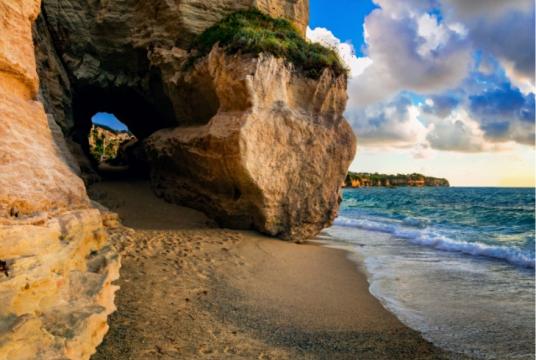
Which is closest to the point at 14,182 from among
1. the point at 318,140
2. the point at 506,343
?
the point at 506,343

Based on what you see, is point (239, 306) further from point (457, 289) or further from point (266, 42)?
point (266, 42)

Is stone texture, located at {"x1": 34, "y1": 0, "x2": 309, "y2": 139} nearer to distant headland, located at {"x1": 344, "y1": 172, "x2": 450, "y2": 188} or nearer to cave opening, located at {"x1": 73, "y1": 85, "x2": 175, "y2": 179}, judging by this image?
cave opening, located at {"x1": 73, "y1": 85, "x2": 175, "y2": 179}

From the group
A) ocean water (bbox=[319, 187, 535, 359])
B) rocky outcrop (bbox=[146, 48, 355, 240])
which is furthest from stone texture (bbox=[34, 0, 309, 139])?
ocean water (bbox=[319, 187, 535, 359])

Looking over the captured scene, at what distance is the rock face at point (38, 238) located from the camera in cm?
269

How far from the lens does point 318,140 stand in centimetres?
1047

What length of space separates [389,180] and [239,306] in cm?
13005

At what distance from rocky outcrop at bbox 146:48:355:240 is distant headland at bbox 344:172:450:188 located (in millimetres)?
98321

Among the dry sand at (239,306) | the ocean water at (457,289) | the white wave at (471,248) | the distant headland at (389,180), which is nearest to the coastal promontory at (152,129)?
the dry sand at (239,306)

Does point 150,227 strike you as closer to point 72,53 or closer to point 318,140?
point 318,140

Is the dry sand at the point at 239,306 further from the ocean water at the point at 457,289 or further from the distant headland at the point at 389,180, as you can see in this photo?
the distant headland at the point at 389,180

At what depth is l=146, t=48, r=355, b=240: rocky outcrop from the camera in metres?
9.49

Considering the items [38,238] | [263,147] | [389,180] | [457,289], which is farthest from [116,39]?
[389,180]

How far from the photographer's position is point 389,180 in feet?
422

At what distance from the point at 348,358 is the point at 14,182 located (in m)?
3.70
